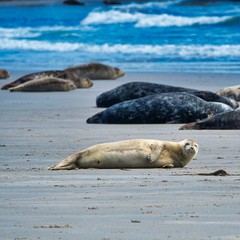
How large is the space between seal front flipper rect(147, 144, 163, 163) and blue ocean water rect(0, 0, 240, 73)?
1294 cm

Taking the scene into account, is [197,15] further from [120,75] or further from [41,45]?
[120,75]

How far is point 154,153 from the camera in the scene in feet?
25.1

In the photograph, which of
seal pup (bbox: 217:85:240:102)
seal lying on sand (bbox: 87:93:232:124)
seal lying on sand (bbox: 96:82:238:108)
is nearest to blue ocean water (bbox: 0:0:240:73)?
seal pup (bbox: 217:85:240:102)

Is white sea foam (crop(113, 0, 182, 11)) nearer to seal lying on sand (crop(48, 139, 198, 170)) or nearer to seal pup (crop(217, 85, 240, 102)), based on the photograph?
seal pup (crop(217, 85, 240, 102))

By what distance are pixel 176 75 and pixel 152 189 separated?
13.4 metres

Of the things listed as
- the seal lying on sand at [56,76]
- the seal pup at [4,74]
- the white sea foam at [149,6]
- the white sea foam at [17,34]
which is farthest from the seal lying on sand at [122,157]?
the white sea foam at [149,6]

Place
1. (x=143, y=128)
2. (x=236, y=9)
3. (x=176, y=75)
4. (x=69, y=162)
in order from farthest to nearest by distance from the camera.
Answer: (x=236, y=9) → (x=176, y=75) → (x=143, y=128) → (x=69, y=162)

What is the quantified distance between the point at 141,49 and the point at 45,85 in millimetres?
11353

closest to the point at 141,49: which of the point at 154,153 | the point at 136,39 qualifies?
the point at 136,39

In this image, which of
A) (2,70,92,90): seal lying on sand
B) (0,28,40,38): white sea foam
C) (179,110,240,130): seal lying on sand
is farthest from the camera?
(0,28,40,38): white sea foam

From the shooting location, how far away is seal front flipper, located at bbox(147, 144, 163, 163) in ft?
25.0

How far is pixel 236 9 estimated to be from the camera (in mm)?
45875

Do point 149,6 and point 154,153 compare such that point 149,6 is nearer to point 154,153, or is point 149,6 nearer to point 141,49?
point 141,49

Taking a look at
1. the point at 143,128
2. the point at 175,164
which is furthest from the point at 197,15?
the point at 175,164
